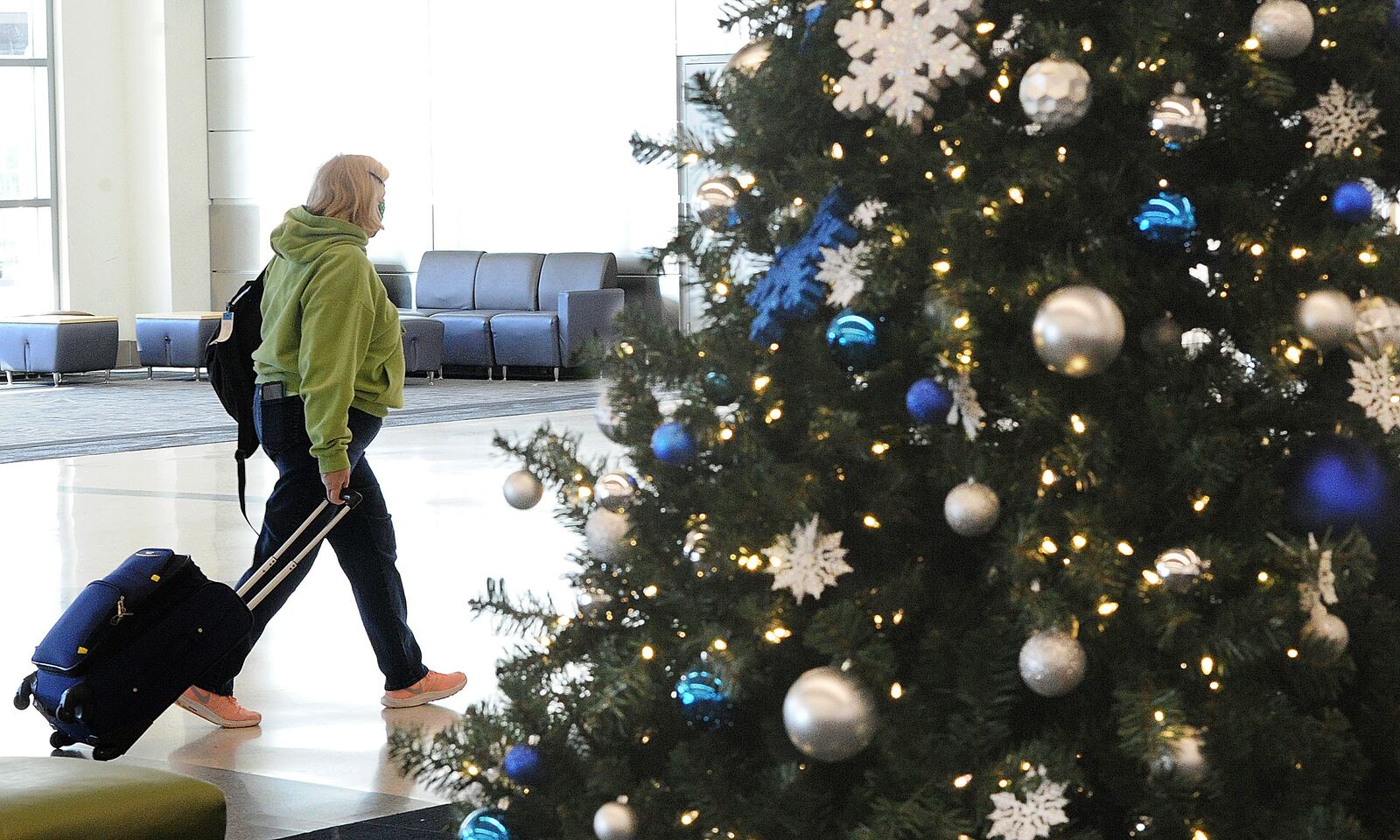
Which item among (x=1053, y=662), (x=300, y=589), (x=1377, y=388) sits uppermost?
(x=1377, y=388)

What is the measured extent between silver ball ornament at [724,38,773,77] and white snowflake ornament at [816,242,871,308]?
0.26 metres

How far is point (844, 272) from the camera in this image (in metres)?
1.84

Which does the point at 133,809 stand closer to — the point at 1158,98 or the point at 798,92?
the point at 798,92

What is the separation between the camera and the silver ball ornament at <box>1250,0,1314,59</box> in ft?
5.70

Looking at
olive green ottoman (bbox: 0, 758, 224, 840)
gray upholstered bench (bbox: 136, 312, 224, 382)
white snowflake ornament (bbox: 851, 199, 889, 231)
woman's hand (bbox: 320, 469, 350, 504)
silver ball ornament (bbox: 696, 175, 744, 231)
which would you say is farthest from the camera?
gray upholstered bench (bbox: 136, 312, 224, 382)

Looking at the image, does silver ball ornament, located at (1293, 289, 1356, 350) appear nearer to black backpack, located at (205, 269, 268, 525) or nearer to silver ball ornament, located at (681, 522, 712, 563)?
silver ball ornament, located at (681, 522, 712, 563)

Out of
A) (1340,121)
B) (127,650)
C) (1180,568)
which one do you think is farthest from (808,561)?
(127,650)

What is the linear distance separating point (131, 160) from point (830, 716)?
1579 centimetres

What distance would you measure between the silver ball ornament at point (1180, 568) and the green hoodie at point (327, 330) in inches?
90.9

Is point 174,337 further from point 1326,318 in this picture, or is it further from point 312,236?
point 1326,318

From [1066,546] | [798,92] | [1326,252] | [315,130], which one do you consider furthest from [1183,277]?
[315,130]

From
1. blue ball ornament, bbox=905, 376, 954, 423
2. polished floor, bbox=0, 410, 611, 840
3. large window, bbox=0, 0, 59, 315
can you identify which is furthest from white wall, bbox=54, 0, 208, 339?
blue ball ornament, bbox=905, 376, 954, 423

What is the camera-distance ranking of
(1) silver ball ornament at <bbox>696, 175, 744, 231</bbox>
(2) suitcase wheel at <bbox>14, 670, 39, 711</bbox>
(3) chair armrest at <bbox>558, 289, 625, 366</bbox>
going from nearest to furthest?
(1) silver ball ornament at <bbox>696, 175, 744, 231</bbox>, (2) suitcase wheel at <bbox>14, 670, 39, 711</bbox>, (3) chair armrest at <bbox>558, 289, 625, 366</bbox>

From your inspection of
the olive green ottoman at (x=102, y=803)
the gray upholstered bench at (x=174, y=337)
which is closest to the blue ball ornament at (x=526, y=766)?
the olive green ottoman at (x=102, y=803)
